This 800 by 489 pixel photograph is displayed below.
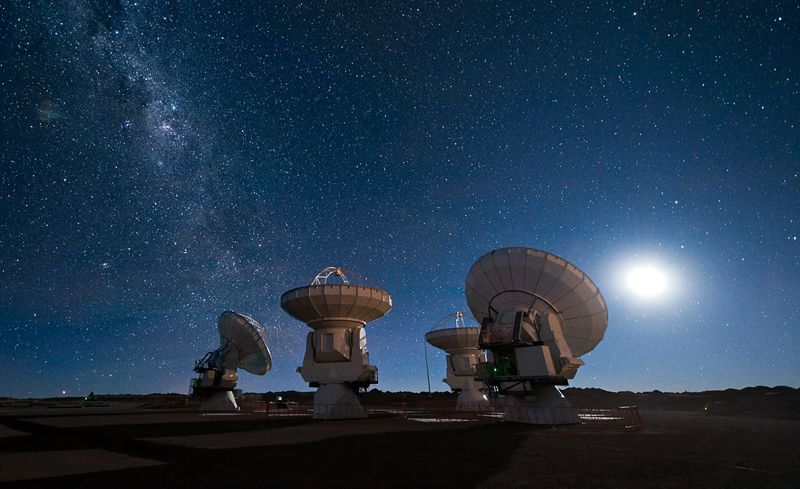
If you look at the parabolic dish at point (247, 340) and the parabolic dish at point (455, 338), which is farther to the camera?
the parabolic dish at point (455, 338)

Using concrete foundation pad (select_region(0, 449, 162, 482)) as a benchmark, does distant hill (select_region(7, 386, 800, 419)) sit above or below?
above

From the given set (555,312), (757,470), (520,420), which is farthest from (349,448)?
(555,312)

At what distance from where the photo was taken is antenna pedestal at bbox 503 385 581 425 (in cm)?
2189

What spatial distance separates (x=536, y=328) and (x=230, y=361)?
29085 millimetres

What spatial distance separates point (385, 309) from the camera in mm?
32156

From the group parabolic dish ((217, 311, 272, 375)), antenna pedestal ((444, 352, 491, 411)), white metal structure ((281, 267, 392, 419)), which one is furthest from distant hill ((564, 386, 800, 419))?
parabolic dish ((217, 311, 272, 375))

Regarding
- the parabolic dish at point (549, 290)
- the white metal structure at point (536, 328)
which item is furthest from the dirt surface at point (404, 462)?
the parabolic dish at point (549, 290)

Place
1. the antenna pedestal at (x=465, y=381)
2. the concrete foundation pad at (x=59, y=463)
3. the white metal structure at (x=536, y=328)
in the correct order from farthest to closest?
1. the antenna pedestal at (x=465, y=381)
2. the white metal structure at (x=536, y=328)
3. the concrete foundation pad at (x=59, y=463)

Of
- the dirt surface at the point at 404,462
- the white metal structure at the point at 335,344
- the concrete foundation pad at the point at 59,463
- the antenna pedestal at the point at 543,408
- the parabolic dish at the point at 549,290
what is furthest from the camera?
the white metal structure at the point at 335,344

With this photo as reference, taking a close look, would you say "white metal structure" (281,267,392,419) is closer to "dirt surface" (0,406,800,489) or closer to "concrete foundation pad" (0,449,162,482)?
"dirt surface" (0,406,800,489)

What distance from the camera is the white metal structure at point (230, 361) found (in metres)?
38.9

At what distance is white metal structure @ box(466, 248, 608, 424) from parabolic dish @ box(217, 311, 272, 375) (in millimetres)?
23086

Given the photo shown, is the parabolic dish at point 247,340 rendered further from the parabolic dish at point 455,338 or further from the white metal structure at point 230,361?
the parabolic dish at point 455,338

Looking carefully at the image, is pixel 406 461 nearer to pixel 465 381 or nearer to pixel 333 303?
pixel 333 303
